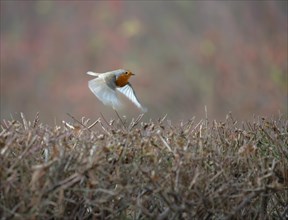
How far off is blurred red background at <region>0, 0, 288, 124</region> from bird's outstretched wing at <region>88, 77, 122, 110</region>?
9.21 metres

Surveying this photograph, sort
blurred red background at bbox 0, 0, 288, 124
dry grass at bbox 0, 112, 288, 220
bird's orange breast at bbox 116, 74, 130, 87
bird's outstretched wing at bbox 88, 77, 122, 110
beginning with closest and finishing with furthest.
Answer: dry grass at bbox 0, 112, 288, 220
bird's outstretched wing at bbox 88, 77, 122, 110
bird's orange breast at bbox 116, 74, 130, 87
blurred red background at bbox 0, 0, 288, 124

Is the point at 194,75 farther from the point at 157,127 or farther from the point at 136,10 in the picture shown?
the point at 157,127

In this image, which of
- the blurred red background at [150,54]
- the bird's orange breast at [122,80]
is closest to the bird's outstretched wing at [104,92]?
the bird's orange breast at [122,80]

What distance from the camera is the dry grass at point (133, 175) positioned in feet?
12.0

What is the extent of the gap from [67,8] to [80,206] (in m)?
14.3

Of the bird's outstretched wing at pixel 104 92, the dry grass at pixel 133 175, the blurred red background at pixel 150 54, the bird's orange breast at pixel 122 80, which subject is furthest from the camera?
the blurred red background at pixel 150 54

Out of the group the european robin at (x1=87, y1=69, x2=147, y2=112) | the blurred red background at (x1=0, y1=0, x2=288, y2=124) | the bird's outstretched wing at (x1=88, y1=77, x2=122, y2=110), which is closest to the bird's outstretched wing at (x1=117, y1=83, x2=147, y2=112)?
the european robin at (x1=87, y1=69, x2=147, y2=112)

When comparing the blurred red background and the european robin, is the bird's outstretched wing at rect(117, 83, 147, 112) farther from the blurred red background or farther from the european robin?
the blurred red background

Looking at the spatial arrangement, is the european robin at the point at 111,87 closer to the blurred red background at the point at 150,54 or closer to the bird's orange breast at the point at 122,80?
the bird's orange breast at the point at 122,80

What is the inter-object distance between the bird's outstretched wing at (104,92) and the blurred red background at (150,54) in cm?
921

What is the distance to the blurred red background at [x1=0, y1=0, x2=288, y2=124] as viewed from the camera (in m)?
15.3

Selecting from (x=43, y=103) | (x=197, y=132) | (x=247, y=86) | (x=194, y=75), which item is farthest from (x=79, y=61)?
(x=197, y=132)

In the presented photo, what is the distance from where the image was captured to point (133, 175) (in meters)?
3.88

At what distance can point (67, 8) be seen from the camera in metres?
17.8
